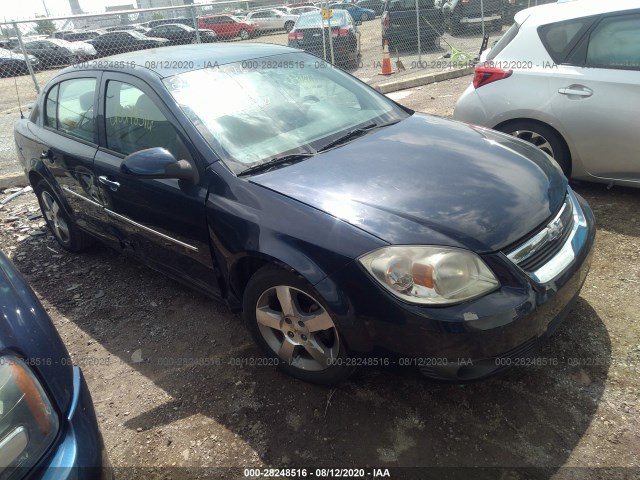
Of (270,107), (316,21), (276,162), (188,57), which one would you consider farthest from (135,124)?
(316,21)

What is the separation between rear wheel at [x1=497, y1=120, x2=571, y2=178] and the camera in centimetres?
406

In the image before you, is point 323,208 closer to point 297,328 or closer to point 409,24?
point 297,328

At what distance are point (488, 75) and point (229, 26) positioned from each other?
11595 millimetres

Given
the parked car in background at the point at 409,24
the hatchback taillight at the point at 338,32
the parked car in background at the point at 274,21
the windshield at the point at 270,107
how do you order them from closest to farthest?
the windshield at the point at 270,107 → the hatchback taillight at the point at 338,32 → the parked car in background at the point at 409,24 → the parked car in background at the point at 274,21

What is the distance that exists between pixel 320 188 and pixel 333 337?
2.38 ft

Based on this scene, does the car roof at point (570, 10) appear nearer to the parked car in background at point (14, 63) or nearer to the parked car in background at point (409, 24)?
the parked car in background at point (14, 63)

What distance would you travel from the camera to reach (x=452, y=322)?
1945 millimetres

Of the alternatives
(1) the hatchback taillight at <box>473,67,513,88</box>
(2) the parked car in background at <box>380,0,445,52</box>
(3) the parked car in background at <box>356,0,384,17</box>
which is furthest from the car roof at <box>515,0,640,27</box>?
(3) the parked car in background at <box>356,0,384,17</box>

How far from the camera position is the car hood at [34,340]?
1518mm

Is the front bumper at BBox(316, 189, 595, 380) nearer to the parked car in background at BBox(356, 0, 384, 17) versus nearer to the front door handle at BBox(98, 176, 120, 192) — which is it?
the front door handle at BBox(98, 176, 120, 192)

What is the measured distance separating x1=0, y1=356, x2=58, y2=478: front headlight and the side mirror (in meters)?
1.27

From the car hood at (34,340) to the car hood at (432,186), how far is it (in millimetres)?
A: 1126

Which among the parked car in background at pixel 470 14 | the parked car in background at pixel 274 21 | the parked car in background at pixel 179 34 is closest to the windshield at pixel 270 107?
the parked car in background at pixel 179 34

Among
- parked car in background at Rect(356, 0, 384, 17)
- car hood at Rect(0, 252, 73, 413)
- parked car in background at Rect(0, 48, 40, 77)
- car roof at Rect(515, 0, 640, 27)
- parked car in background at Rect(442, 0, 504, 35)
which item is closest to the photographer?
car hood at Rect(0, 252, 73, 413)
